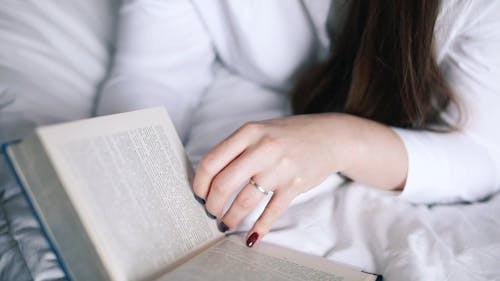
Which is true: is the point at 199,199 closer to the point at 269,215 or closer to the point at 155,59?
the point at 269,215

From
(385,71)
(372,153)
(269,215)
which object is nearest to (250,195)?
(269,215)

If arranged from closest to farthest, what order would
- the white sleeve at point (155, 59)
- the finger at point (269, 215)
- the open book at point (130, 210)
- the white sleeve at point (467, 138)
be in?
1. the open book at point (130, 210)
2. the finger at point (269, 215)
3. the white sleeve at point (467, 138)
4. the white sleeve at point (155, 59)

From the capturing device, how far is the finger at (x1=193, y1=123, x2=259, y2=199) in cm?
46

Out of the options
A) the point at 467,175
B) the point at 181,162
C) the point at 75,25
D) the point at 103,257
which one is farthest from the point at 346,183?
the point at 75,25

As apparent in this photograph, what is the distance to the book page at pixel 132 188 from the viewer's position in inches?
15.5

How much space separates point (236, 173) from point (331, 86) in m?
0.44

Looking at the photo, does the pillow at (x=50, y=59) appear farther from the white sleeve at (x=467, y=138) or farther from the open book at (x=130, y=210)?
the white sleeve at (x=467, y=138)

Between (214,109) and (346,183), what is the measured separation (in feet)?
1.00

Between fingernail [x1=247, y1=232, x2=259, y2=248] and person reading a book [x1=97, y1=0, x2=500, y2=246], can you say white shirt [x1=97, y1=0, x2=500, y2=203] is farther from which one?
fingernail [x1=247, y1=232, x2=259, y2=248]

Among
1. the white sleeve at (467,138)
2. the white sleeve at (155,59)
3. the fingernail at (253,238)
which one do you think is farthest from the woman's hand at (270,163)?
the white sleeve at (155,59)

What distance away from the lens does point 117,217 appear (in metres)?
0.42

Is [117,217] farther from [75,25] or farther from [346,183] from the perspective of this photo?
[75,25]

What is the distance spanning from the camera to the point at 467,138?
0.67 meters

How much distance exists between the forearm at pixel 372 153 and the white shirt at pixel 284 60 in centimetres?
2
